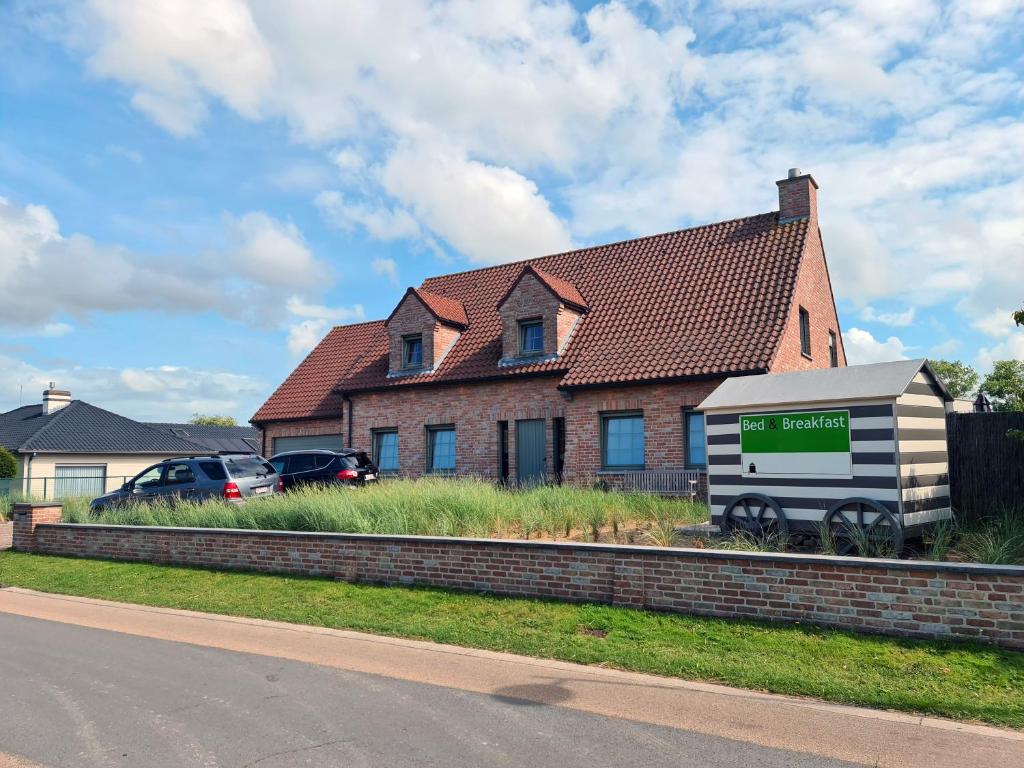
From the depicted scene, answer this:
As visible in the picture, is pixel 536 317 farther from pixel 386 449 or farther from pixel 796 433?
pixel 796 433

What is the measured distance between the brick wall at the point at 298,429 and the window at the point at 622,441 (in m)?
9.08

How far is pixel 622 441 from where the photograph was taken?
18.6m

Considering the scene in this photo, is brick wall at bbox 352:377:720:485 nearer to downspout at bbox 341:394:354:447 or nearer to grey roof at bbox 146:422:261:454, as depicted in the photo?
downspout at bbox 341:394:354:447

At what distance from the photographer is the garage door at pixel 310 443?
24.6m

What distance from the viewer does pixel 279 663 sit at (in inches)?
289

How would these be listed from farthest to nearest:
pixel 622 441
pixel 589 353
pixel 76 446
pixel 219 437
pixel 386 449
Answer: pixel 219 437
pixel 76 446
pixel 386 449
pixel 589 353
pixel 622 441

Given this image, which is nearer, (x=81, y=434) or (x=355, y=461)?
(x=355, y=461)

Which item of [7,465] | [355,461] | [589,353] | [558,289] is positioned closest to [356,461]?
[355,461]

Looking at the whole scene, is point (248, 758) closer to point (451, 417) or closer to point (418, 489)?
point (418, 489)

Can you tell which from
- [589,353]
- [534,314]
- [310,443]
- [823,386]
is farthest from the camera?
[310,443]

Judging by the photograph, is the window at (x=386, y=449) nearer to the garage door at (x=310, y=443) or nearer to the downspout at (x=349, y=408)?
the downspout at (x=349, y=408)

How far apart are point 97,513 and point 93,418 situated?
26146 millimetres

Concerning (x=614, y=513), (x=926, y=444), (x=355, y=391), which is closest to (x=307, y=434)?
(x=355, y=391)

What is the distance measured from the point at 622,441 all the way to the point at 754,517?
26.9 ft
